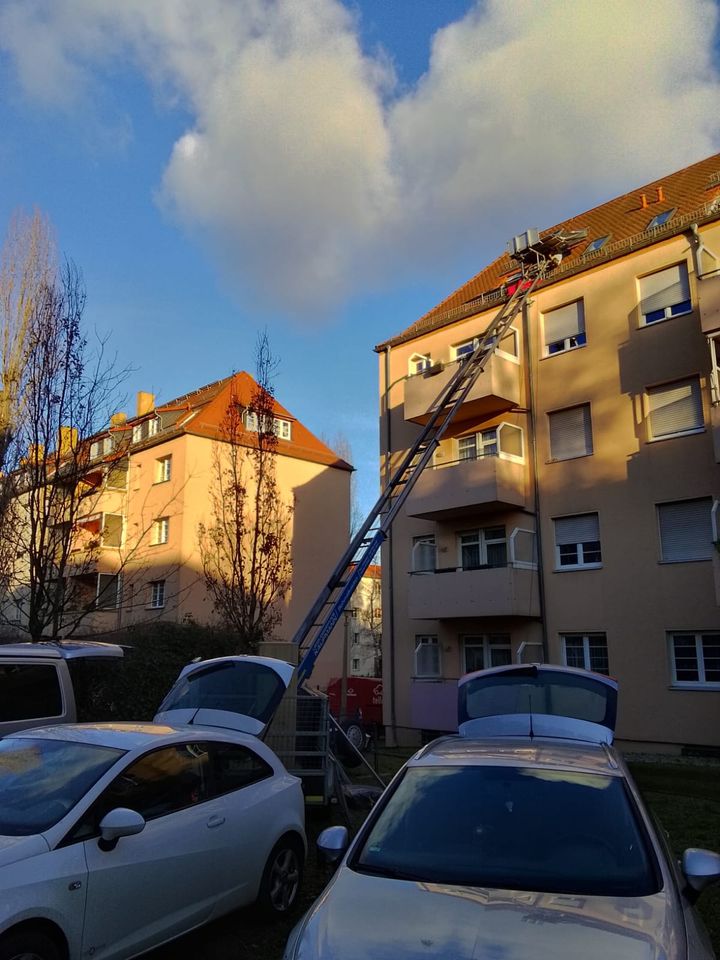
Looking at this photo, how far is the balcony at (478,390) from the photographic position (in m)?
20.4

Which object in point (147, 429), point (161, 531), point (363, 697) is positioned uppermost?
point (147, 429)

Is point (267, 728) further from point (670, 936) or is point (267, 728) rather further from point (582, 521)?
point (582, 521)

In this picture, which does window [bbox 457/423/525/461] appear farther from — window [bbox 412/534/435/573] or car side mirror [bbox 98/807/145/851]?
car side mirror [bbox 98/807/145/851]

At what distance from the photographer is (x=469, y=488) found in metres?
20.3

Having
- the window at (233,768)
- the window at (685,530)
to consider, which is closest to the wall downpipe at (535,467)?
the window at (685,530)

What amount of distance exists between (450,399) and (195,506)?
13237 millimetres

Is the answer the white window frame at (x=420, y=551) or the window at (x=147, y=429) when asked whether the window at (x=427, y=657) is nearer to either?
the white window frame at (x=420, y=551)

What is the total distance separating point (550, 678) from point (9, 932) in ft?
19.6

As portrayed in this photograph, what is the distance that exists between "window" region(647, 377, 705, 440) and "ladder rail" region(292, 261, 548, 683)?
425cm

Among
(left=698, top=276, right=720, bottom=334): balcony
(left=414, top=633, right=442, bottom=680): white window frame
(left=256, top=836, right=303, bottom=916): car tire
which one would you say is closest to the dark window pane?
(left=256, top=836, right=303, bottom=916): car tire

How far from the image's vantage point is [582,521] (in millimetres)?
19562

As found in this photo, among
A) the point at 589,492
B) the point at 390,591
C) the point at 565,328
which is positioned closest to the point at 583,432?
the point at 589,492

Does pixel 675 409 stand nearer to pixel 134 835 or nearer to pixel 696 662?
pixel 696 662

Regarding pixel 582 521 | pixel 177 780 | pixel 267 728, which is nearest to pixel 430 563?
pixel 582 521
